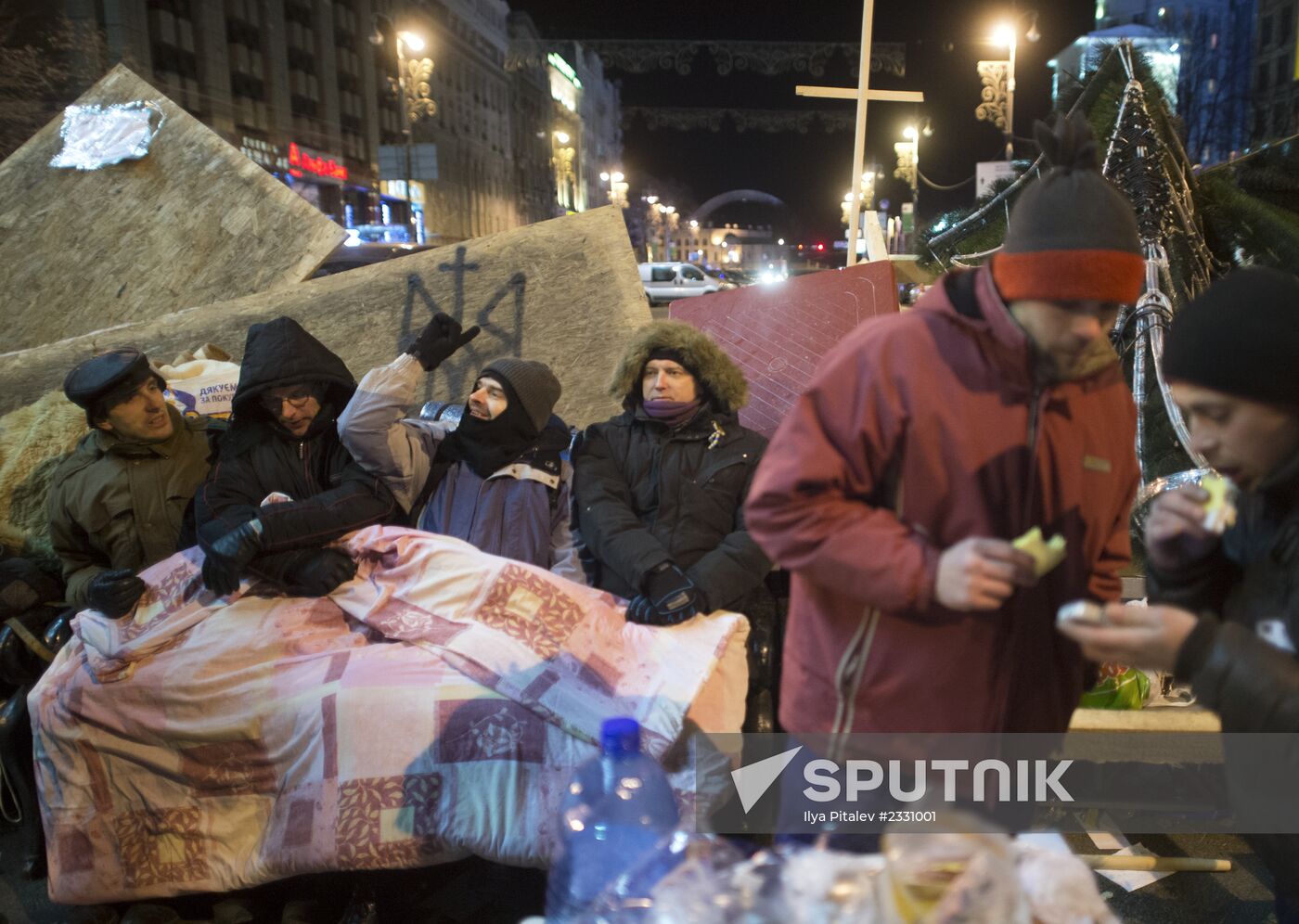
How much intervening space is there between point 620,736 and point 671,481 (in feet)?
4.87

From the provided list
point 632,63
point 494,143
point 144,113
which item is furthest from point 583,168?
point 144,113

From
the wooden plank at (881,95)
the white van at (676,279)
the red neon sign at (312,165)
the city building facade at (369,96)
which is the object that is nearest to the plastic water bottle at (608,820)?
the wooden plank at (881,95)

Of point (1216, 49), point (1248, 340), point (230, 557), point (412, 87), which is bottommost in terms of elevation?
point (230, 557)

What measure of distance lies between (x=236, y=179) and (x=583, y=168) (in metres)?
84.1

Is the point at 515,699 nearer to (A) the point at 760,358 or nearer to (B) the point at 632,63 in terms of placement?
(A) the point at 760,358

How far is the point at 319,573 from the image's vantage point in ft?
10.5

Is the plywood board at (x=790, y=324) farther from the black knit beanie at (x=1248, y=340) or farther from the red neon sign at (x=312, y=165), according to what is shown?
the red neon sign at (x=312, y=165)

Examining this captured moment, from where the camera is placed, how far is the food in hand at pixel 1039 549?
1.30 metres

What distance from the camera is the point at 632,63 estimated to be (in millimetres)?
15078

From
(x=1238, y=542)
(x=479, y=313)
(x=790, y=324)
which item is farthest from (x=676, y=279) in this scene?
(x=1238, y=542)

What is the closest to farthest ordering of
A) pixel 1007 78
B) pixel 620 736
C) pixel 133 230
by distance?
1. pixel 620 736
2. pixel 133 230
3. pixel 1007 78

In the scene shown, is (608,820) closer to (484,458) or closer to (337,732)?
(337,732)

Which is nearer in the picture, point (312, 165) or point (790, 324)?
point (790, 324)

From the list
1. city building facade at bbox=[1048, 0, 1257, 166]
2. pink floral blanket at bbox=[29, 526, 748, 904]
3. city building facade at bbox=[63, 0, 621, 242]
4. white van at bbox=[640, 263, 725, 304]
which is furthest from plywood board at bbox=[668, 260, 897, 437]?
city building facade at bbox=[1048, 0, 1257, 166]
